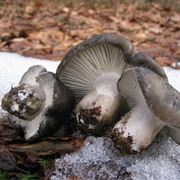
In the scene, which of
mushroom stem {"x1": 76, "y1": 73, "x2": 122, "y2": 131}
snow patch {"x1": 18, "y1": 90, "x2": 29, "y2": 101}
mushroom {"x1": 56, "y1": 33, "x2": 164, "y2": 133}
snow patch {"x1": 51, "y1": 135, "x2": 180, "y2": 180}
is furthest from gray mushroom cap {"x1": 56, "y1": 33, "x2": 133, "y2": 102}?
snow patch {"x1": 51, "y1": 135, "x2": 180, "y2": 180}

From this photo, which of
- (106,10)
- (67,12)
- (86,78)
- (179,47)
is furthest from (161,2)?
(86,78)

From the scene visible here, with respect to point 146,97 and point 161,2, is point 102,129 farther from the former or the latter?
point 161,2

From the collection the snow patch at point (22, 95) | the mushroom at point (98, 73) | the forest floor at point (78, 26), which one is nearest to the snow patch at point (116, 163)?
the mushroom at point (98, 73)

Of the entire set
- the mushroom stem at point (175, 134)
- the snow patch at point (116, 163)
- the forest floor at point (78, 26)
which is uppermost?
the mushroom stem at point (175, 134)

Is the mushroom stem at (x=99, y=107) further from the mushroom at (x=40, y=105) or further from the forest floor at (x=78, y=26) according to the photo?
the forest floor at (x=78, y=26)

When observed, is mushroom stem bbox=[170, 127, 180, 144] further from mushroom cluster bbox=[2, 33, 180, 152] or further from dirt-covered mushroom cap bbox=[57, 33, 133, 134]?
dirt-covered mushroom cap bbox=[57, 33, 133, 134]
